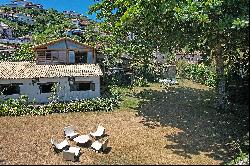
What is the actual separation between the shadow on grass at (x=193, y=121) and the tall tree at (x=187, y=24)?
2839 millimetres

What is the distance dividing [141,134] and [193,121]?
5355 millimetres

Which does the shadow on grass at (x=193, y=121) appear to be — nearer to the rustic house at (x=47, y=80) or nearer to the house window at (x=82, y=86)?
the house window at (x=82, y=86)

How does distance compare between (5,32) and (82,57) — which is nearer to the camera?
(82,57)

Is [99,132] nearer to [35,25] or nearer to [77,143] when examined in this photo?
[77,143]

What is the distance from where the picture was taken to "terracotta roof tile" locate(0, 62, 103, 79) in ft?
113

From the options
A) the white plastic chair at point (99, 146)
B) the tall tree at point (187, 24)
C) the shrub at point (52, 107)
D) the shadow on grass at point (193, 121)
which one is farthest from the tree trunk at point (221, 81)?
the white plastic chair at point (99, 146)

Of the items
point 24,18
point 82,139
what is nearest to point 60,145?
point 82,139

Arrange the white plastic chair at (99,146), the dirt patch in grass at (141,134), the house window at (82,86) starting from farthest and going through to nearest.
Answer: the house window at (82,86) → the white plastic chair at (99,146) → the dirt patch in grass at (141,134)

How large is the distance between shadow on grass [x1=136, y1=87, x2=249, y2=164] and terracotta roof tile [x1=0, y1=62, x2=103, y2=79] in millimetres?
5841

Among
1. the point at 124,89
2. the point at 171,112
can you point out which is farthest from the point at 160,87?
the point at 171,112

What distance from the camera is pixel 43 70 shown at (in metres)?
36.0

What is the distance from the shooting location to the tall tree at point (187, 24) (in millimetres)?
23766

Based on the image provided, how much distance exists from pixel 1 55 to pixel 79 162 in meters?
36.3

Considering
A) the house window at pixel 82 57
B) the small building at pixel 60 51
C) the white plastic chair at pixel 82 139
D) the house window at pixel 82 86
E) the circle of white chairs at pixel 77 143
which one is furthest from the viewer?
the house window at pixel 82 57
